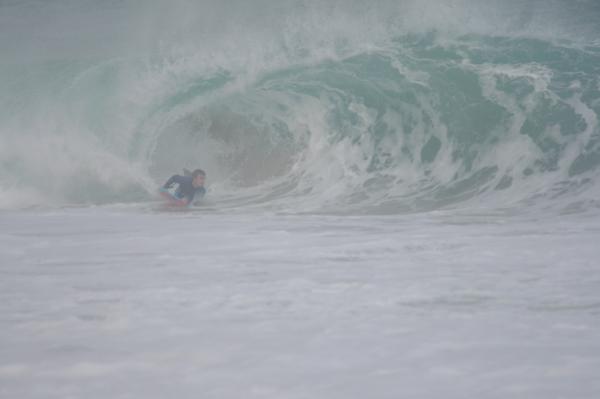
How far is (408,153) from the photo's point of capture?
11367 mm

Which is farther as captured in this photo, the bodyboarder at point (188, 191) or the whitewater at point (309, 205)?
the bodyboarder at point (188, 191)

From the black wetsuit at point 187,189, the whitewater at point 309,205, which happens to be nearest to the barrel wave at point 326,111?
the whitewater at point 309,205

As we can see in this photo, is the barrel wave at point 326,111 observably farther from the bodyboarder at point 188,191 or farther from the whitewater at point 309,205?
the bodyboarder at point 188,191

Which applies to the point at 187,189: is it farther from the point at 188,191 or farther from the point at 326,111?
the point at 326,111

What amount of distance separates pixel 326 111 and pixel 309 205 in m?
3.84

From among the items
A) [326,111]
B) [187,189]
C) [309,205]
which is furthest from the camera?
[326,111]

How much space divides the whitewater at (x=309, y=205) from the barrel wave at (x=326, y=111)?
0.04m

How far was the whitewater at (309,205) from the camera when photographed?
2615 millimetres

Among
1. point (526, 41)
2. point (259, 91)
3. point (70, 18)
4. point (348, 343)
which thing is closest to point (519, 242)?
point (348, 343)

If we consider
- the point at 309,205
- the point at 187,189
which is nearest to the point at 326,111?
the point at 309,205

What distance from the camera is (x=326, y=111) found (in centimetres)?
1282

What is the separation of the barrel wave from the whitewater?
0.14ft

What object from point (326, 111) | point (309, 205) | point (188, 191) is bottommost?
point (309, 205)

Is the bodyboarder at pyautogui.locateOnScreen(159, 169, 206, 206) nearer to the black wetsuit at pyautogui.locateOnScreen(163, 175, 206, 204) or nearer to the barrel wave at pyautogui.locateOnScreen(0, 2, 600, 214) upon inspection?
the black wetsuit at pyautogui.locateOnScreen(163, 175, 206, 204)
